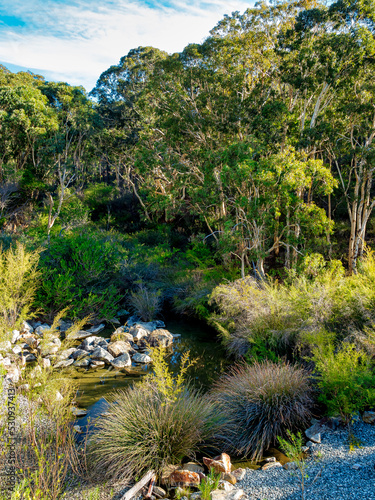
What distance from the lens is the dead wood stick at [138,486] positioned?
3687mm

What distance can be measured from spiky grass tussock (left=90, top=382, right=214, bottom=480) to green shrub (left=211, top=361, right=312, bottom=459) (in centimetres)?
45

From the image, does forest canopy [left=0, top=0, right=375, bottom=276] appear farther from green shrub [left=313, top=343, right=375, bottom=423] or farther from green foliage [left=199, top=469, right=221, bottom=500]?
green foliage [left=199, top=469, right=221, bottom=500]

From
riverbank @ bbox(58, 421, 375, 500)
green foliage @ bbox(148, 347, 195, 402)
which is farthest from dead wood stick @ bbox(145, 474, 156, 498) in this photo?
green foliage @ bbox(148, 347, 195, 402)

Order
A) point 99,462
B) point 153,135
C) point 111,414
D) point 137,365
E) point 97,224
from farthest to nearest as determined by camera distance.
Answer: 1. point 97,224
2. point 153,135
3. point 137,365
4. point 111,414
5. point 99,462

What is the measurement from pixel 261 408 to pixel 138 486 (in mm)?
2124

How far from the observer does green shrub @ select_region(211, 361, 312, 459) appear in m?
4.89

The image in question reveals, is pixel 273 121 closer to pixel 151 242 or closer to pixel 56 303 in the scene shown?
pixel 56 303

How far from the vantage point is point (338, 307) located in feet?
23.3

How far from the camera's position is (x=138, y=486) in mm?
3854

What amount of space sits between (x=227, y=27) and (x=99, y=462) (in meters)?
15.0

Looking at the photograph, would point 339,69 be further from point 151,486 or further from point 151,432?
point 151,486

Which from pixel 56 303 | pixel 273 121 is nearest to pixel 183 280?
pixel 56 303

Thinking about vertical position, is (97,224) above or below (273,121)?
below

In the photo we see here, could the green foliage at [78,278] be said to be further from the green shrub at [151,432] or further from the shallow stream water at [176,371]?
the green shrub at [151,432]
